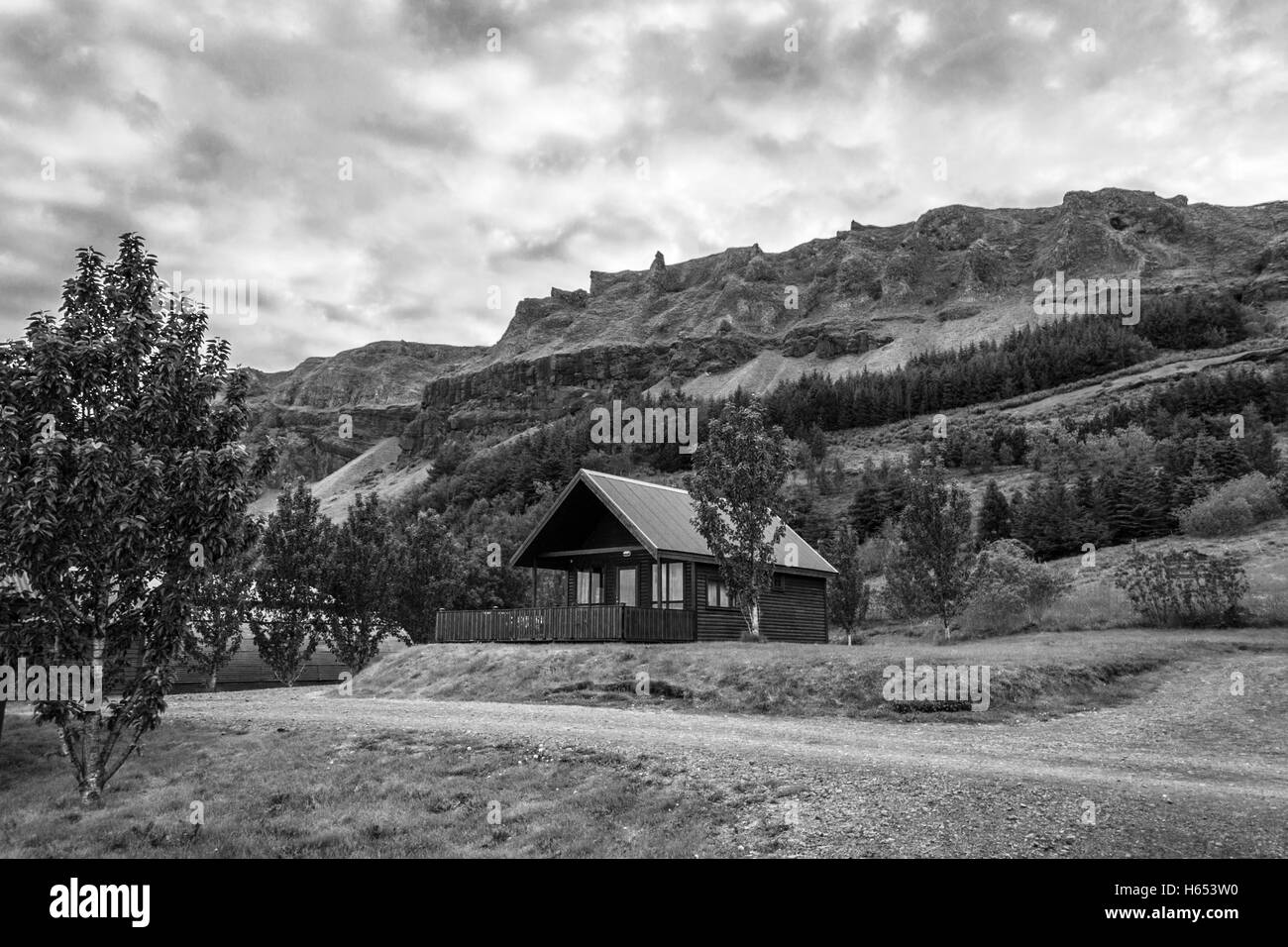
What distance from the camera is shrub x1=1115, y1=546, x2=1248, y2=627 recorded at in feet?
88.7

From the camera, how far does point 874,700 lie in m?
18.2

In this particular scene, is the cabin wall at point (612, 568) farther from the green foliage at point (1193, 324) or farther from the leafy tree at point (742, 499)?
the green foliage at point (1193, 324)

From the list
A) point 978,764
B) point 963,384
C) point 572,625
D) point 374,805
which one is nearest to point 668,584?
point 572,625

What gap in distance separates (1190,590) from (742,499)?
15.7 metres

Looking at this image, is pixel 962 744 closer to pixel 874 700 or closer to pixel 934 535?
pixel 874 700

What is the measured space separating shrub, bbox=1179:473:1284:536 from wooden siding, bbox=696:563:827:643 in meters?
26.7

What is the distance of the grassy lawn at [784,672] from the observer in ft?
59.9

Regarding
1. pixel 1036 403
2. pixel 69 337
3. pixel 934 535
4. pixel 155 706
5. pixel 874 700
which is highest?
pixel 1036 403

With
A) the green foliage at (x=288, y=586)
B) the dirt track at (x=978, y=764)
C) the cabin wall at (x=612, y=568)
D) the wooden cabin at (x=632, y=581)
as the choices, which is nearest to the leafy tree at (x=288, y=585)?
the green foliage at (x=288, y=586)

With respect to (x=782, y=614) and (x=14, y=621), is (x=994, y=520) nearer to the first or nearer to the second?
(x=782, y=614)

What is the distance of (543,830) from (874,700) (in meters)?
10.4

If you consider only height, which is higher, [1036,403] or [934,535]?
[1036,403]

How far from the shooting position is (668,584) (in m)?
A: 30.8
